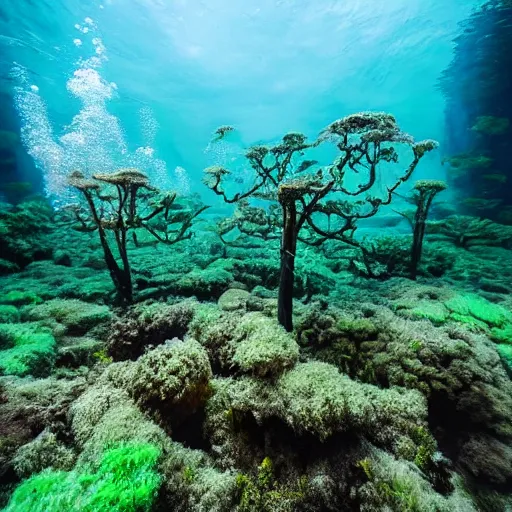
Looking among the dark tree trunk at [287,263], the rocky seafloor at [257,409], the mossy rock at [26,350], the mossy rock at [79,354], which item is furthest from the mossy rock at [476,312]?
the mossy rock at [26,350]

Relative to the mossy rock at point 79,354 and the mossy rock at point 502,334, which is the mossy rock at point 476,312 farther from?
the mossy rock at point 79,354

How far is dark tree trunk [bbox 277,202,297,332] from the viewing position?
5.30 metres

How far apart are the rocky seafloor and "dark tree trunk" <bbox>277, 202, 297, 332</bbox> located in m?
0.46

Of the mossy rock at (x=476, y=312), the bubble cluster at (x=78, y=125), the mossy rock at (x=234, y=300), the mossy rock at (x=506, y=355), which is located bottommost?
the mossy rock at (x=506, y=355)

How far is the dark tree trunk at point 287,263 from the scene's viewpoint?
530 cm

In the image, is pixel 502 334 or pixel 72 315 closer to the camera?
pixel 502 334

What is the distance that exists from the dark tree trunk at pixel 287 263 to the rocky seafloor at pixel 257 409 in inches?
18.0

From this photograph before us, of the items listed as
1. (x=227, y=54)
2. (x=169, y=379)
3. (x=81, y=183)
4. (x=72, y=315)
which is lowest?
(x=72, y=315)

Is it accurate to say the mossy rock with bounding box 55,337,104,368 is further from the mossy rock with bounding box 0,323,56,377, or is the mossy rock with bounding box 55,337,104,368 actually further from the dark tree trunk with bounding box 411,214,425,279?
the dark tree trunk with bounding box 411,214,425,279

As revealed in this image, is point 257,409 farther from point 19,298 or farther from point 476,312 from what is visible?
point 19,298

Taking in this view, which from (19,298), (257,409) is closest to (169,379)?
(257,409)

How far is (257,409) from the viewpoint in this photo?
3.55 meters

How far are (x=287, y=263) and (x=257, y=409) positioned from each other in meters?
2.79

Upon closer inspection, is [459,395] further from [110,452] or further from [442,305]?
[110,452]
